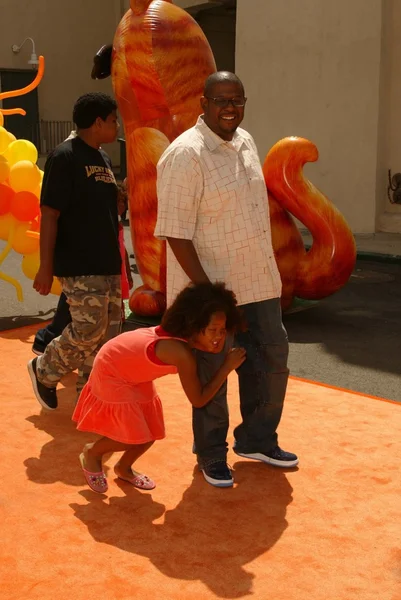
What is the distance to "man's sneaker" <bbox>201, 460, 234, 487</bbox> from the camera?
3904mm

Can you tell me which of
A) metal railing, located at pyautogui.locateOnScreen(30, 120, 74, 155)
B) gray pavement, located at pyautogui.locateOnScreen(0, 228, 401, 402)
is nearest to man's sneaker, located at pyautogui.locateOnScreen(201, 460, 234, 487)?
gray pavement, located at pyautogui.locateOnScreen(0, 228, 401, 402)

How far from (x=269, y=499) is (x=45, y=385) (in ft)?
5.31

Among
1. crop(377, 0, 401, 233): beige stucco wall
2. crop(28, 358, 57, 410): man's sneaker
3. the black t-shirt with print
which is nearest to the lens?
the black t-shirt with print

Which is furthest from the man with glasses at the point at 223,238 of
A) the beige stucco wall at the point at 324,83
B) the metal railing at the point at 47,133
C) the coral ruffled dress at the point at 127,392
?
the metal railing at the point at 47,133

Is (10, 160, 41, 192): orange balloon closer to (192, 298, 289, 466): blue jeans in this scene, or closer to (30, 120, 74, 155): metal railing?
(192, 298, 289, 466): blue jeans

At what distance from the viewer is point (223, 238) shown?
3820 millimetres

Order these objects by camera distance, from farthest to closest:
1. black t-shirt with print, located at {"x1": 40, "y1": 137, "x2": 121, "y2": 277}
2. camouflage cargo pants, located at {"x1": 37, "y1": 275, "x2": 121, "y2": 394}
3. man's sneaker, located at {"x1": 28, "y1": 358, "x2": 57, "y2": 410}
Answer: man's sneaker, located at {"x1": 28, "y1": 358, "x2": 57, "y2": 410} → camouflage cargo pants, located at {"x1": 37, "y1": 275, "x2": 121, "y2": 394} → black t-shirt with print, located at {"x1": 40, "y1": 137, "x2": 121, "y2": 277}

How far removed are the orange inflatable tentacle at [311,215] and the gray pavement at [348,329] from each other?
47cm

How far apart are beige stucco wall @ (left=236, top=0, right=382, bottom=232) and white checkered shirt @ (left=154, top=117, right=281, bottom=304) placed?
858 centimetres

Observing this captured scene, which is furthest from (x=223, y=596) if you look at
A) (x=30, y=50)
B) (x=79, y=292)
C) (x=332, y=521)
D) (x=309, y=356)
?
(x=30, y=50)

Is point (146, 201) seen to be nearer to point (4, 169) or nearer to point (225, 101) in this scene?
point (4, 169)

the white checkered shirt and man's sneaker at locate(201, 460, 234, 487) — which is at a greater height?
the white checkered shirt

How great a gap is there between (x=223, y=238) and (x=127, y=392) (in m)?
0.78

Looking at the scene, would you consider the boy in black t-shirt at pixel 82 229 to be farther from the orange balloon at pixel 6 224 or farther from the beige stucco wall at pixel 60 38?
the beige stucco wall at pixel 60 38
